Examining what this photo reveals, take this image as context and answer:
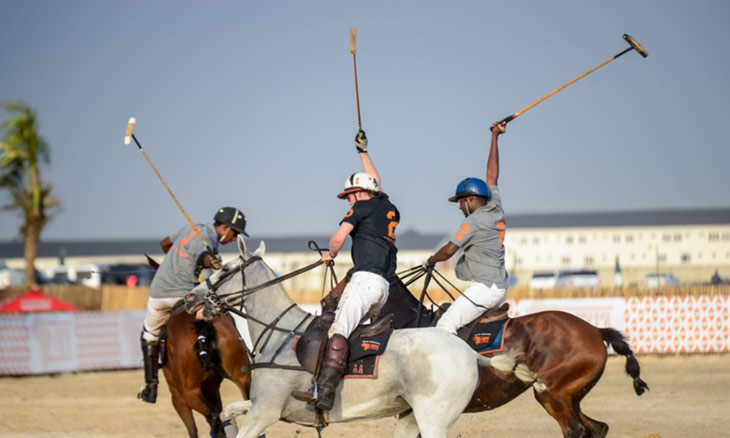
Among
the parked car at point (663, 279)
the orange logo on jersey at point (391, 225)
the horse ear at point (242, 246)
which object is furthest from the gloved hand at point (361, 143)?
the parked car at point (663, 279)

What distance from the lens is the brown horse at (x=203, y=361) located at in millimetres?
8969

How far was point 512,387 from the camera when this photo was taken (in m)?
8.18

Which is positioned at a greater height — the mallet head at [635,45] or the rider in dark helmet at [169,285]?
the mallet head at [635,45]

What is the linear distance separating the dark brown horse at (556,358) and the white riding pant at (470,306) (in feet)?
0.85

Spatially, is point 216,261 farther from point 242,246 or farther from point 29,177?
point 29,177

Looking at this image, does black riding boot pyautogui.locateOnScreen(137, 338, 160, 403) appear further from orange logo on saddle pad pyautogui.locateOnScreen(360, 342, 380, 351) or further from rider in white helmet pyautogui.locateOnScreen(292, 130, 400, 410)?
orange logo on saddle pad pyautogui.locateOnScreen(360, 342, 380, 351)

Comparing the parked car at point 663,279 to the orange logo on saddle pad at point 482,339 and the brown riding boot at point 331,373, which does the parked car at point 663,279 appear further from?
the brown riding boot at point 331,373

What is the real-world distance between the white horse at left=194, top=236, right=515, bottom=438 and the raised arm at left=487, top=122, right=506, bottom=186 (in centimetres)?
249

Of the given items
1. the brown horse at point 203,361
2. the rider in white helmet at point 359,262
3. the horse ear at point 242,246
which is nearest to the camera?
the rider in white helmet at point 359,262

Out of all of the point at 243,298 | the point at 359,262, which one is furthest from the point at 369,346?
the point at 243,298

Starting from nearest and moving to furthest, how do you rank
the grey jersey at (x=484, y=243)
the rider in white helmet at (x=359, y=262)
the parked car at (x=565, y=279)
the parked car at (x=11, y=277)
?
1. the rider in white helmet at (x=359, y=262)
2. the grey jersey at (x=484, y=243)
3. the parked car at (x=565, y=279)
4. the parked car at (x=11, y=277)

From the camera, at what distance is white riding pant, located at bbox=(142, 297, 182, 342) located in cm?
948

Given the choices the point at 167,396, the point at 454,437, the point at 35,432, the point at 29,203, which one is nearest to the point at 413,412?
the point at 454,437

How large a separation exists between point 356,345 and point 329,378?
0.36 meters
